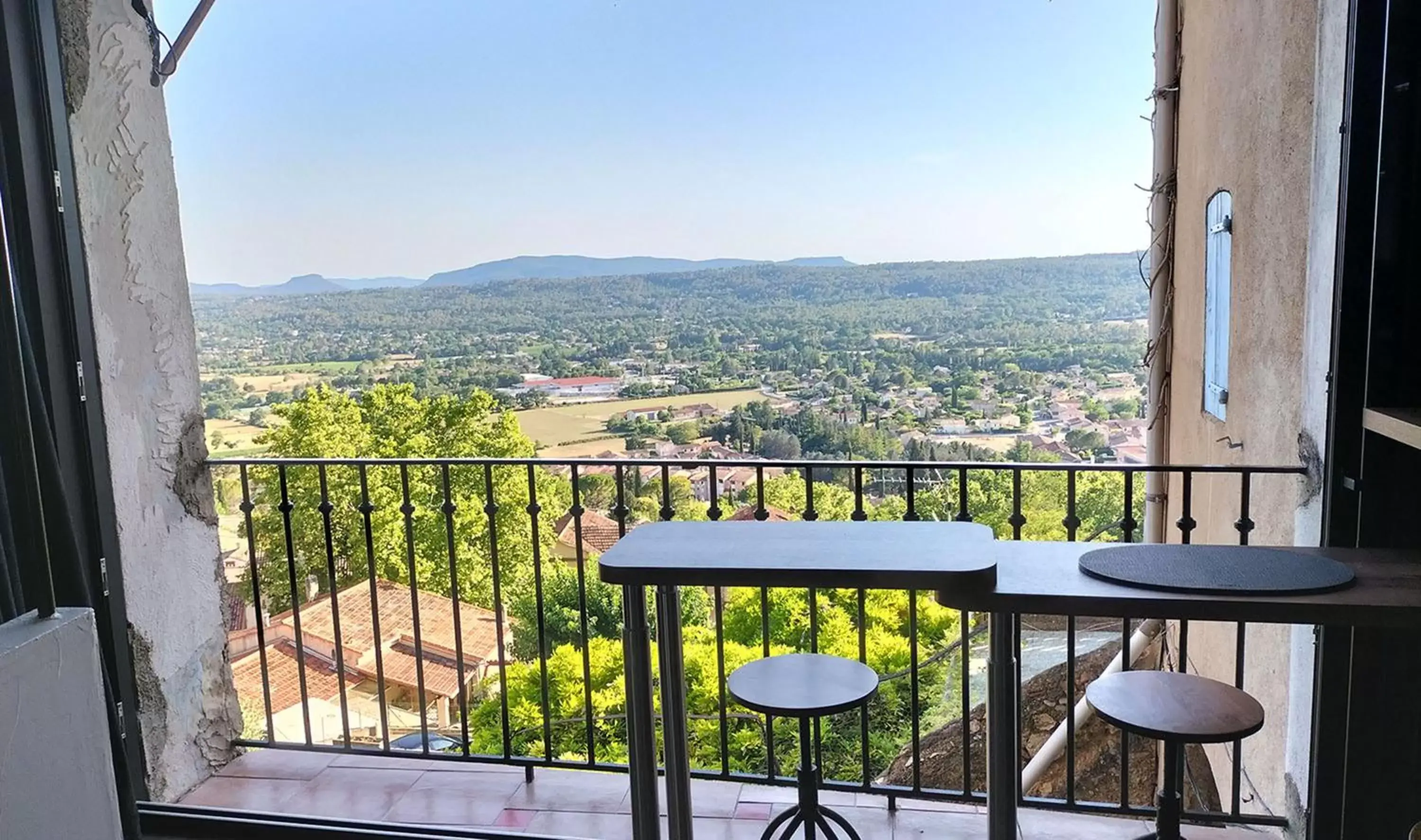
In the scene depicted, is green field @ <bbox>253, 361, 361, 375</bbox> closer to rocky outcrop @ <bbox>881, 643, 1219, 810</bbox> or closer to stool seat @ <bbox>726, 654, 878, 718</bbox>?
rocky outcrop @ <bbox>881, 643, 1219, 810</bbox>

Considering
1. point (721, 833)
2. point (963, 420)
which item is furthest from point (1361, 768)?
point (963, 420)

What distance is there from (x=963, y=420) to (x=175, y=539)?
736 centimetres

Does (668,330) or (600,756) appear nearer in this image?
(668,330)

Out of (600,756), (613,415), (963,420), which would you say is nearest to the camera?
(963,420)

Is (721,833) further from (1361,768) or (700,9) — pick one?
(700,9)

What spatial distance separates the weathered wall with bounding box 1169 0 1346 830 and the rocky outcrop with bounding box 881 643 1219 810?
90cm

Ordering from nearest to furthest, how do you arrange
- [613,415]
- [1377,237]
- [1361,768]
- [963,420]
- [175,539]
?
[1377,237] < [1361,768] < [175,539] < [963,420] < [613,415]

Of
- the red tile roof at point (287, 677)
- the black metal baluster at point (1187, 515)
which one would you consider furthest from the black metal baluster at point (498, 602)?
the red tile roof at point (287, 677)

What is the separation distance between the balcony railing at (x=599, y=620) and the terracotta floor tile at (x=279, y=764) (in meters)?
0.05

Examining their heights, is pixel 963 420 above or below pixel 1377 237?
below

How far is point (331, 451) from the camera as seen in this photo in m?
16.0

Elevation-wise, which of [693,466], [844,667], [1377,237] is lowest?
[844,667]

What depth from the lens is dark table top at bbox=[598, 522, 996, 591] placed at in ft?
4.71

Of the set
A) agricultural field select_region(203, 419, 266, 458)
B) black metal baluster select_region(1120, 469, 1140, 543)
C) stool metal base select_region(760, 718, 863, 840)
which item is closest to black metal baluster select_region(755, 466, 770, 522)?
stool metal base select_region(760, 718, 863, 840)
